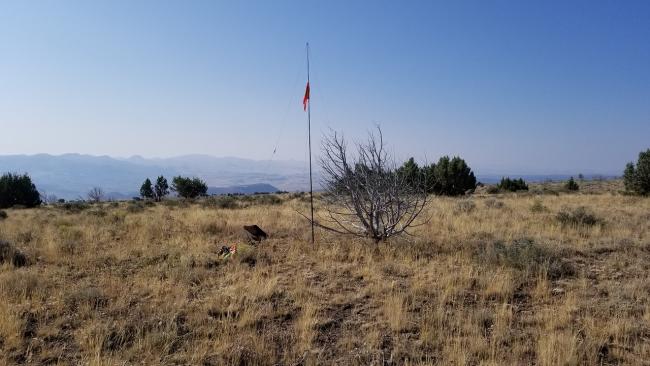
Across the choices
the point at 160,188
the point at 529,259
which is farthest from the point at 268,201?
the point at 160,188

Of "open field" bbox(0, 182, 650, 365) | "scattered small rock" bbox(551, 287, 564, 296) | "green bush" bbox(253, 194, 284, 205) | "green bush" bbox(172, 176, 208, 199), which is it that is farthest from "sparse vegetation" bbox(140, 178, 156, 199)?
"scattered small rock" bbox(551, 287, 564, 296)

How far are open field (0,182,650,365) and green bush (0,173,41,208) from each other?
84.5ft

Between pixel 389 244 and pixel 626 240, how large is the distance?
539 cm

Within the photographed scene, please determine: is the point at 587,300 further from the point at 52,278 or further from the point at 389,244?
the point at 52,278

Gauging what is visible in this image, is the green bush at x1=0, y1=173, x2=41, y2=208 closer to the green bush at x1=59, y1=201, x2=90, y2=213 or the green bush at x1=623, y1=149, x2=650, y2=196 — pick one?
the green bush at x1=59, y1=201, x2=90, y2=213

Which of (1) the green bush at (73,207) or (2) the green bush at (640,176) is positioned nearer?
(2) the green bush at (640,176)

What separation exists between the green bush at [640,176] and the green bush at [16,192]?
4068cm

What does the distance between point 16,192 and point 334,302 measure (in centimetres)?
3406

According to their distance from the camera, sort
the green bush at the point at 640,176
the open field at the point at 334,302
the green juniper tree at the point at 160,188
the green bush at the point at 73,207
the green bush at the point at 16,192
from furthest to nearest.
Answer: the green juniper tree at the point at 160,188 → the green bush at the point at 16,192 → the green bush at the point at 73,207 → the green bush at the point at 640,176 → the open field at the point at 334,302

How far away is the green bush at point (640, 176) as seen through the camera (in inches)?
802

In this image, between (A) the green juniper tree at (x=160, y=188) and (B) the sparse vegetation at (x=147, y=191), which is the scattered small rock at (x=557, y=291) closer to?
(A) the green juniper tree at (x=160, y=188)

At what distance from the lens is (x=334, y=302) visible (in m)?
5.42

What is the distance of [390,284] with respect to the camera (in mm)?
6000

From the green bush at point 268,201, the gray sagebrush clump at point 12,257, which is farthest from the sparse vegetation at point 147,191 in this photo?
the gray sagebrush clump at point 12,257
